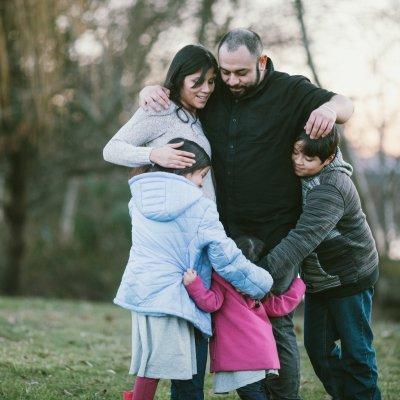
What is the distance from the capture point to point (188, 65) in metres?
3.63

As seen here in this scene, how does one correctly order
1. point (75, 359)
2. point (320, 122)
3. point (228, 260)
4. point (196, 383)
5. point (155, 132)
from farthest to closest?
point (75, 359), point (155, 132), point (196, 383), point (320, 122), point (228, 260)

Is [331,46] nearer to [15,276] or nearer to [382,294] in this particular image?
[382,294]

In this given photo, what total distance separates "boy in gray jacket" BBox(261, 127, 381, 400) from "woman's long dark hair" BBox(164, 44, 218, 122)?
1.99 feet

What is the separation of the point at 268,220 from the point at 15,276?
13.5 meters

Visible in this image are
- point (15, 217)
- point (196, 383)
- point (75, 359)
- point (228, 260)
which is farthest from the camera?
point (15, 217)

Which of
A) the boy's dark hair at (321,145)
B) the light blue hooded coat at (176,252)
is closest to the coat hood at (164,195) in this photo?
the light blue hooded coat at (176,252)

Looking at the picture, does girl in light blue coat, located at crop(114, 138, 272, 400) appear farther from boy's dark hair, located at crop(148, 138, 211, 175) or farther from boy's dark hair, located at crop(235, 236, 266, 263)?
boy's dark hair, located at crop(235, 236, 266, 263)

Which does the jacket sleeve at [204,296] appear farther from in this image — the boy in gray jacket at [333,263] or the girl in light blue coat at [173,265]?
the boy in gray jacket at [333,263]

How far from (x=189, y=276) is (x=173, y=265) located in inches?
3.7

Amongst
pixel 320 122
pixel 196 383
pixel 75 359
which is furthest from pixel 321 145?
pixel 75 359

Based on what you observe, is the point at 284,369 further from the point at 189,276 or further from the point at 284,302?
the point at 189,276

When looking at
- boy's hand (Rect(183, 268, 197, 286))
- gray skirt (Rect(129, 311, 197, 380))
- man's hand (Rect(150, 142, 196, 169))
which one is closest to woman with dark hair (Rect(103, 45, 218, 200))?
man's hand (Rect(150, 142, 196, 169))

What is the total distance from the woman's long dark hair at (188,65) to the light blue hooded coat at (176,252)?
0.52m

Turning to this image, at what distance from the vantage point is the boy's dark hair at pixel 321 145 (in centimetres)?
353
